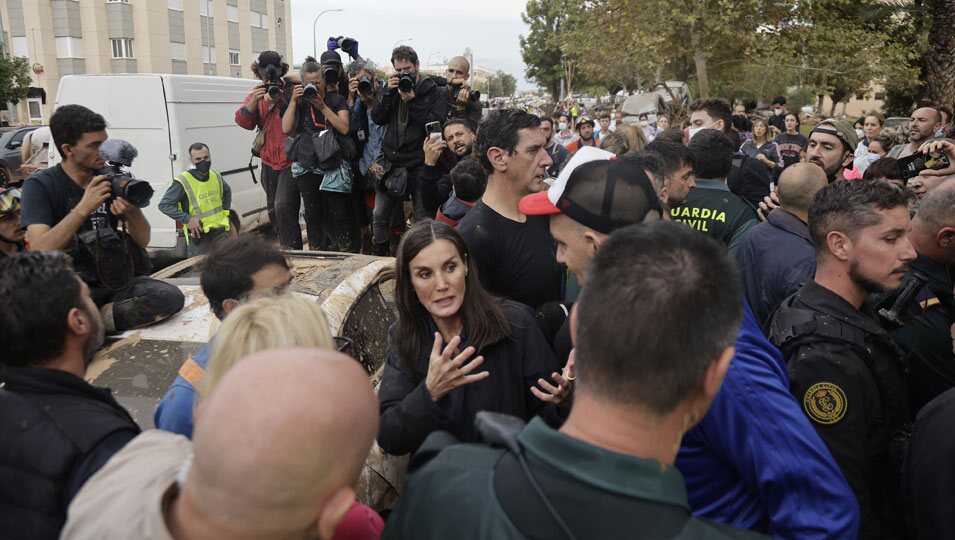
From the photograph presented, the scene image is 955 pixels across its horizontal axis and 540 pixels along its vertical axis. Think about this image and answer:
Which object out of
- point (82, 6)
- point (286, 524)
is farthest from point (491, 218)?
point (82, 6)

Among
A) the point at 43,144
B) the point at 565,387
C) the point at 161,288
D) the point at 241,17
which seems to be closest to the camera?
the point at 565,387

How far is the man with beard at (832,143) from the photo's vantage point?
488cm

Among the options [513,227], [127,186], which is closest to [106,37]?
[127,186]

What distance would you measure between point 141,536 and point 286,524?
0.27 m

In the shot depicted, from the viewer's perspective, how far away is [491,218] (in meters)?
3.39

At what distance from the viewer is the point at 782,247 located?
3.34m

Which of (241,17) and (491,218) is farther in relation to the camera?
(241,17)

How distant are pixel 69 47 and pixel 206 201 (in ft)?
142

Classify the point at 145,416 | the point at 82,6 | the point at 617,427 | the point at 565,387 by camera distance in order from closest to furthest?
the point at 617,427, the point at 565,387, the point at 145,416, the point at 82,6

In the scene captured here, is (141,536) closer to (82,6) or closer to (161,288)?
(161,288)

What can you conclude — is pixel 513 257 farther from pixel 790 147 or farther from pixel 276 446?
pixel 790 147

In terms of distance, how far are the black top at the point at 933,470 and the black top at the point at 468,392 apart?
1.10 metres

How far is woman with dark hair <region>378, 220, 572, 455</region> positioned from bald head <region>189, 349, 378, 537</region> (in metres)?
1.02

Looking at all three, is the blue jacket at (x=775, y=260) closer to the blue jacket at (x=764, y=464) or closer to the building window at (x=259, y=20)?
the blue jacket at (x=764, y=464)
